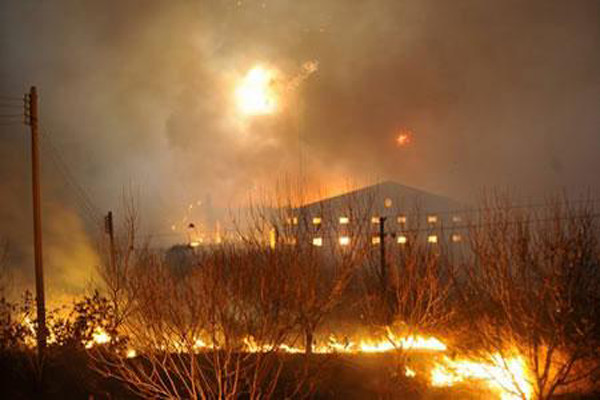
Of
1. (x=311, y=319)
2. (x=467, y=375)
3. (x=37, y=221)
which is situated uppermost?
(x=37, y=221)

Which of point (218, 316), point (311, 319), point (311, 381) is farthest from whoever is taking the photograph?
point (311, 381)

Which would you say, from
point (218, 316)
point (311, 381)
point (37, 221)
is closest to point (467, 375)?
point (311, 381)

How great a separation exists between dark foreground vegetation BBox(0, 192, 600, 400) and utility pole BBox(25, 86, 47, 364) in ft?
2.84

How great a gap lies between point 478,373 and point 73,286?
21.4 metres

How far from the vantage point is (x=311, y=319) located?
8898 mm

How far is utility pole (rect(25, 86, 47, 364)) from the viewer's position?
13.3 meters

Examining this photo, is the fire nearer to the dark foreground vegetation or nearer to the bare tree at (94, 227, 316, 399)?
the dark foreground vegetation

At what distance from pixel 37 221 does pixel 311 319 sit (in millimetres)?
9036

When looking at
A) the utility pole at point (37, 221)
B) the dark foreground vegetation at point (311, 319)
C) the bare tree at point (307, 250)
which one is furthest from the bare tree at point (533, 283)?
the utility pole at point (37, 221)

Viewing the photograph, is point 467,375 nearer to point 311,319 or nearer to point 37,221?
point 311,319

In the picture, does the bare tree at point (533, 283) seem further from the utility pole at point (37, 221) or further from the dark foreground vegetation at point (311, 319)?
the utility pole at point (37, 221)

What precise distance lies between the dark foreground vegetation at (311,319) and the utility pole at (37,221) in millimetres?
867

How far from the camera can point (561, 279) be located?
9.20 meters

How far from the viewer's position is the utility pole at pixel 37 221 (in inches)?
525
